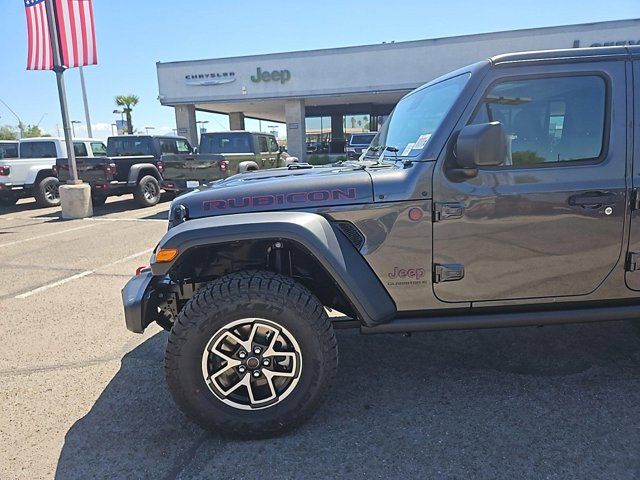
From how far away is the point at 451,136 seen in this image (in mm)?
2457

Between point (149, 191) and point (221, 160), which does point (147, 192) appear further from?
point (221, 160)

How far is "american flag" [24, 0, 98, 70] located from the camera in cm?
996

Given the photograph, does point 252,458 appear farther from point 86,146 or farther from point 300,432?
point 86,146

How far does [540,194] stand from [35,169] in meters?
13.6

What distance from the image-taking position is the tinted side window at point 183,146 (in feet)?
44.8

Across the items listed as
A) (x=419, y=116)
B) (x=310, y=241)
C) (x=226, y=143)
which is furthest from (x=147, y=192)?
(x=310, y=241)

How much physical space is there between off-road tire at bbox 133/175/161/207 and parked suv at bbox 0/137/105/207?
8.45ft

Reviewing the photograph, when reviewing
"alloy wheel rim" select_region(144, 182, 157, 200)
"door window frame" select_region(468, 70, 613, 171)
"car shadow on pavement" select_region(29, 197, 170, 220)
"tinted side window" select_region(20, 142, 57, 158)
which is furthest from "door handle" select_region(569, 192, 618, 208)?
"tinted side window" select_region(20, 142, 57, 158)

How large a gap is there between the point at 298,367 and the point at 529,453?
1244 millimetres

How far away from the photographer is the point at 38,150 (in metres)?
12.8

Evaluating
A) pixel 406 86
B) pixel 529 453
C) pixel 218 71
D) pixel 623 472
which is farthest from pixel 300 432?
pixel 218 71

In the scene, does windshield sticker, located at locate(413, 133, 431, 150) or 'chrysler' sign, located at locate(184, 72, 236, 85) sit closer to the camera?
windshield sticker, located at locate(413, 133, 431, 150)

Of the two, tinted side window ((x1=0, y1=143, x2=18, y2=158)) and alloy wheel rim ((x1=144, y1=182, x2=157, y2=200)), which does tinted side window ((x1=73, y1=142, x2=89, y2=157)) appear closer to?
tinted side window ((x1=0, y1=143, x2=18, y2=158))

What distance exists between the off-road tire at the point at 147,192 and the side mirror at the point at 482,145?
36.3 ft
